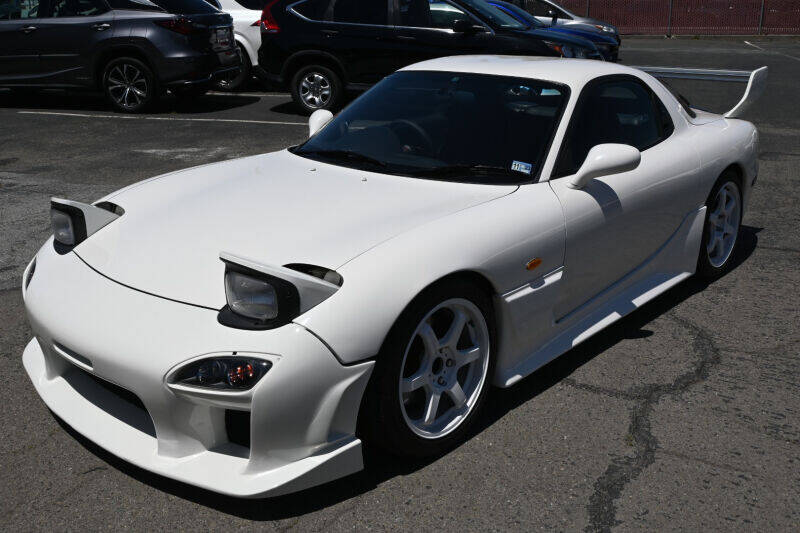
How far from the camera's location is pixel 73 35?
440 inches

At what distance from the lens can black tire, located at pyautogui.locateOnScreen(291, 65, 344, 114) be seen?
36.8 ft

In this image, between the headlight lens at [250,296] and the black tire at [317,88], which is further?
the black tire at [317,88]

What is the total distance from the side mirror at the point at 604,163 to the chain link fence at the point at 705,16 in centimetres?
3083

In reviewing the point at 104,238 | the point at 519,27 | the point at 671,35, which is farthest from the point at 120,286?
the point at 671,35

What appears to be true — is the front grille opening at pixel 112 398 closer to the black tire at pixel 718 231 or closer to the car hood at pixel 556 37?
the black tire at pixel 718 231

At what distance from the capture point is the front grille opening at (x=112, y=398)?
9.77 feet

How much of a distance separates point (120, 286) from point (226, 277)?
505 mm

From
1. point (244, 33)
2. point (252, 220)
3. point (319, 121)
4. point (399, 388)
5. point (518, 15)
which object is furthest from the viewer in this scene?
point (244, 33)

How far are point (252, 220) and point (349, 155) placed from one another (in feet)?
2.94

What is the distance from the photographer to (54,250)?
11.8ft

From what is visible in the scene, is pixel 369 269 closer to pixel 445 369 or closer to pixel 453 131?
pixel 445 369

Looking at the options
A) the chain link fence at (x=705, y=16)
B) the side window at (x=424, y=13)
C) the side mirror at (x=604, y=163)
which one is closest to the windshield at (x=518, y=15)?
the side window at (x=424, y=13)

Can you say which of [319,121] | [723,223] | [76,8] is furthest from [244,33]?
[723,223]

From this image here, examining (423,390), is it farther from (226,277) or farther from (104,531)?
(104,531)
